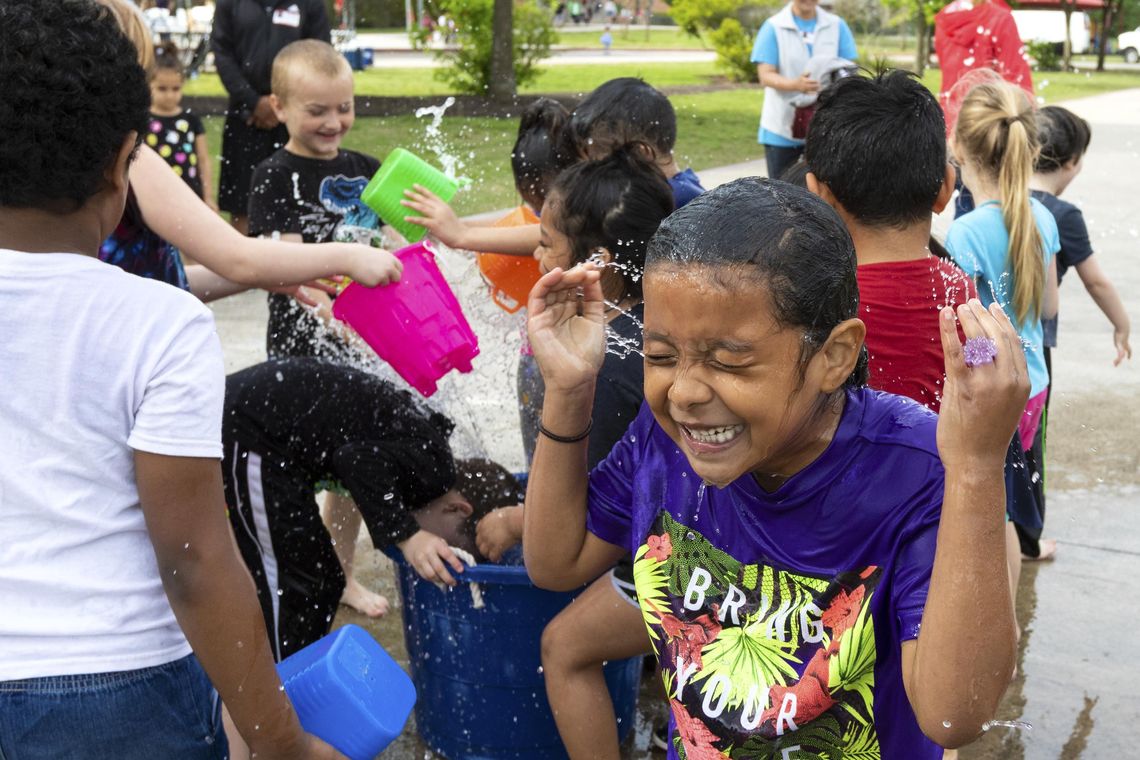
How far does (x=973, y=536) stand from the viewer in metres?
1.57

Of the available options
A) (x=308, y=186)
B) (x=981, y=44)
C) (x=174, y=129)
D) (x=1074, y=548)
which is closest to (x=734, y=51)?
(x=981, y=44)

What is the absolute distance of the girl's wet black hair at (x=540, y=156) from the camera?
4145 millimetres

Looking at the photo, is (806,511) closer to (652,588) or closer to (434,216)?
(652,588)

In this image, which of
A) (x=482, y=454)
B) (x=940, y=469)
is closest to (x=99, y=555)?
(x=940, y=469)

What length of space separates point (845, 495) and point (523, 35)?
1979 centimetres

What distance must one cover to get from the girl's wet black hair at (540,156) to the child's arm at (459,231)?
214 mm

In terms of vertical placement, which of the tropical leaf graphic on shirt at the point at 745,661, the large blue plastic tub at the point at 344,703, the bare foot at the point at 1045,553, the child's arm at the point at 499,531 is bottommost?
the bare foot at the point at 1045,553

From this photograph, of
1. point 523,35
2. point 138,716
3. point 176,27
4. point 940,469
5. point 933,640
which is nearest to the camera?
point 933,640

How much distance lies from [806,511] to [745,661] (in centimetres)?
25

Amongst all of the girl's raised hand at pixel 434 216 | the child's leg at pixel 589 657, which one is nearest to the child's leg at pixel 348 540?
the girl's raised hand at pixel 434 216

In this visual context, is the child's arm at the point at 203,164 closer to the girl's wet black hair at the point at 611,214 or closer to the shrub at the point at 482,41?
the girl's wet black hair at the point at 611,214

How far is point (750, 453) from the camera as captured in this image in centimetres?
177

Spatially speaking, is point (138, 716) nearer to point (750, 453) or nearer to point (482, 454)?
point (750, 453)

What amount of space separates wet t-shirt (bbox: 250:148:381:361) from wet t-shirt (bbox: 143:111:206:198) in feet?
8.33
